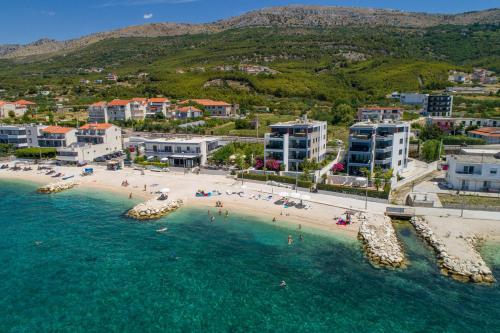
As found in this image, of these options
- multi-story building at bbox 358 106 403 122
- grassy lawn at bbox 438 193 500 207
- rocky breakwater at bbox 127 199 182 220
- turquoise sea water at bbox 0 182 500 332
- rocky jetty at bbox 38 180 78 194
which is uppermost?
multi-story building at bbox 358 106 403 122

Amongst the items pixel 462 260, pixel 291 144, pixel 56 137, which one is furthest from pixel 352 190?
pixel 56 137

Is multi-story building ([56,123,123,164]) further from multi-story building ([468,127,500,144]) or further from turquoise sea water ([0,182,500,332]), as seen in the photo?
multi-story building ([468,127,500,144])

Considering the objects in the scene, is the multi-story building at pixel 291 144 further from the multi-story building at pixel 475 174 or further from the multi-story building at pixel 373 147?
the multi-story building at pixel 475 174

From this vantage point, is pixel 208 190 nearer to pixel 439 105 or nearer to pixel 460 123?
pixel 460 123

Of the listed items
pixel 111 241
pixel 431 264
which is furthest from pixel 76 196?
pixel 431 264

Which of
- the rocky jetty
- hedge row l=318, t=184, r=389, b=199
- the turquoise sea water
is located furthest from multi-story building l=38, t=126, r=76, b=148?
hedge row l=318, t=184, r=389, b=199
